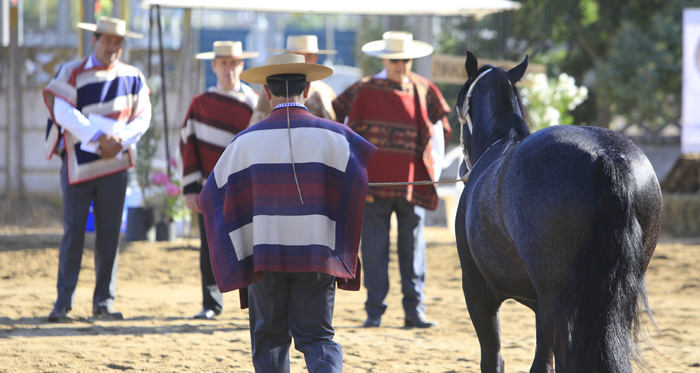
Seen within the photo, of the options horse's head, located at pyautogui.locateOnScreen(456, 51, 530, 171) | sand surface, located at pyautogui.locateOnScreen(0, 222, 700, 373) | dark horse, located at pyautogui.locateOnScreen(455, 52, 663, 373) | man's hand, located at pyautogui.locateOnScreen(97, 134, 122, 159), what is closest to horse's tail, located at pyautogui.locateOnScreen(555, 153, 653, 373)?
dark horse, located at pyautogui.locateOnScreen(455, 52, 663, 373)

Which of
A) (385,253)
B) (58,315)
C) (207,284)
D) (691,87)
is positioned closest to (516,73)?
(385,253)

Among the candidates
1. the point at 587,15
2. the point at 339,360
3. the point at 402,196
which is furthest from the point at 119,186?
the point at 587,15

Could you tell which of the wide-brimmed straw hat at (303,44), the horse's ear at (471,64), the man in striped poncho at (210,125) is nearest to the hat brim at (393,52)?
the wide-brimmed straw hat at (303,44)

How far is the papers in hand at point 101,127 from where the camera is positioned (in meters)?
5.94

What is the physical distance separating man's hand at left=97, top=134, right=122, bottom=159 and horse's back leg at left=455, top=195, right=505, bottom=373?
9.44 ft

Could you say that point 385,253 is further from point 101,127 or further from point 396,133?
point 101,127

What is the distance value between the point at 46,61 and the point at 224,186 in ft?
35.2

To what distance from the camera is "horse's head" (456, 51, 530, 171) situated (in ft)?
14.1

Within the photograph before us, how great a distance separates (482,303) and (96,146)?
3159 mm

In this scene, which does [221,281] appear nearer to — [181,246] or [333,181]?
[333,181]

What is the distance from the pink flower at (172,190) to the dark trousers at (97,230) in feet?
10.4

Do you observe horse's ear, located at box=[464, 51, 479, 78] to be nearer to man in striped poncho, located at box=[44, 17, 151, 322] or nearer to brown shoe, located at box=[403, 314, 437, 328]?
brown shoe, located at box=[403, 314, 437, 328]

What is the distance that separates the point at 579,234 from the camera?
322cm

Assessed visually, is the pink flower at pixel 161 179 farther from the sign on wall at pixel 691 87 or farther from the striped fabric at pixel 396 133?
the sign on wall at pixel 691 87
